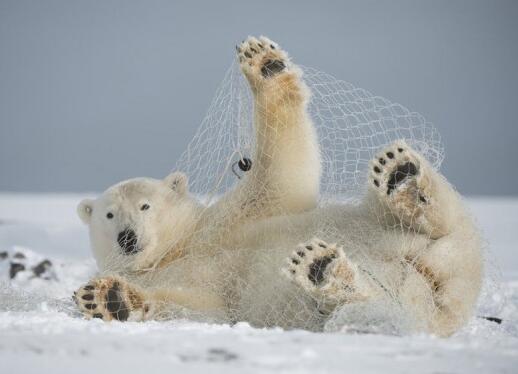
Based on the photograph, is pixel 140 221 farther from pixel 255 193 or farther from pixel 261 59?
pixel 261 59

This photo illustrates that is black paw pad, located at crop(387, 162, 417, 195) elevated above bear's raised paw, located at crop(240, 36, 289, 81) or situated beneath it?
situated beneath

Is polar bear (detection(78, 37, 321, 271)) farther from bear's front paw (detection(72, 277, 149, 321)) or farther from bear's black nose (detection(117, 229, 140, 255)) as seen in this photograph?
bear's front paw (detection(72, 277, 149, 321))

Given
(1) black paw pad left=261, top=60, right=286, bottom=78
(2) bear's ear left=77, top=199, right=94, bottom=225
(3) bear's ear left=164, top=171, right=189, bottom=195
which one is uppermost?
(1) black paw pad left=261, top=60, right=286, bottom=78

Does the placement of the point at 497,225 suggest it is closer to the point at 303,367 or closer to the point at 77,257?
the point at 77,257

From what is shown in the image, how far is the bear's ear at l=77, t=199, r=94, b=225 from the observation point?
4.97m

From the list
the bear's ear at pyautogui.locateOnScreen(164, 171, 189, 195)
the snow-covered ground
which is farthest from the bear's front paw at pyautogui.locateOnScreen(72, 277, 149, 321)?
the bear's ear at pyautogui.locateOnScreen(164, 171, 189, 195)

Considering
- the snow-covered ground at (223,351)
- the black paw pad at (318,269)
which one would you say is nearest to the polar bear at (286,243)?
the black paw pad at (318,269)

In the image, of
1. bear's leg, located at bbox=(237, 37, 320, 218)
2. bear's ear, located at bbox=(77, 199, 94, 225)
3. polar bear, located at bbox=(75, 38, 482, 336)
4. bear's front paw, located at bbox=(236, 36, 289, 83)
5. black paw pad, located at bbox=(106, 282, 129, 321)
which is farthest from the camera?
bear's ear, located at bbox=(77, 199, 94, 225)

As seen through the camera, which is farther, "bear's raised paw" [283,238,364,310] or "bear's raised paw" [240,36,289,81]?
"bear's raised paw" [240,36,289,81]

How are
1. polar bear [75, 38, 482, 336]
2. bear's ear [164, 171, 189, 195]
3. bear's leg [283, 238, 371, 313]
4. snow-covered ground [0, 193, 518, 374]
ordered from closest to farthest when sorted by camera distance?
snow-covered ground [0, 193, 518, 374], bear's leg [283, 238, 371, 313], polar bear [75, 38, 482, 336], bear's ear [164, 171, 189, 195]

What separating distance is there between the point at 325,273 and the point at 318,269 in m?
0.04

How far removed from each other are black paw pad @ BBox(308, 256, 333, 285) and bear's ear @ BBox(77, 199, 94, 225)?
210cm

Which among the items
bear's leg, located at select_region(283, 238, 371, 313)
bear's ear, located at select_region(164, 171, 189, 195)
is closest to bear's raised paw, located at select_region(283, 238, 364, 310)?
bear's leg, located at select_region(283, 238, 371, 313)

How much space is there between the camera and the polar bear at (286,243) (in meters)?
3.46
